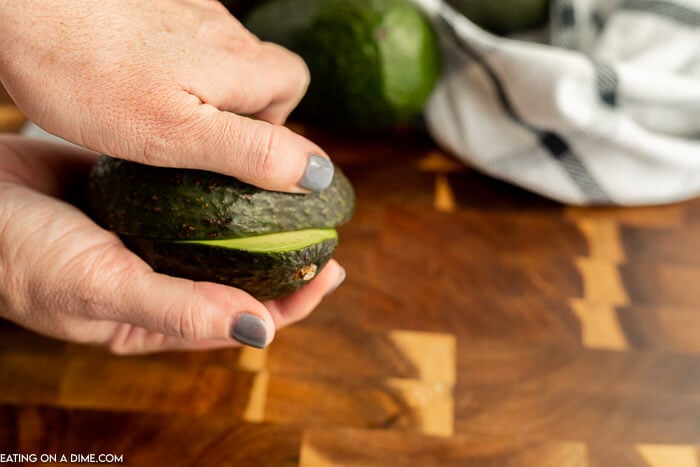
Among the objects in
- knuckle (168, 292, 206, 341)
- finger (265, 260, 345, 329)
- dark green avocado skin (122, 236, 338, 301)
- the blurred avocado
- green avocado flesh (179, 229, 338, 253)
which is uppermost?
the blurred avocado

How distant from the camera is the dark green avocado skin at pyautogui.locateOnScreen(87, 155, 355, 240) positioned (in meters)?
1.01

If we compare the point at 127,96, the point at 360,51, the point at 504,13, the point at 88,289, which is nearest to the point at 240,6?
the point at 360,51

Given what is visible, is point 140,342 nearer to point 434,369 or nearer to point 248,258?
point 248,258

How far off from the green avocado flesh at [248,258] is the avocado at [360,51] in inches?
20.0

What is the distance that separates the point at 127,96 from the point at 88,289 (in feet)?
0.93

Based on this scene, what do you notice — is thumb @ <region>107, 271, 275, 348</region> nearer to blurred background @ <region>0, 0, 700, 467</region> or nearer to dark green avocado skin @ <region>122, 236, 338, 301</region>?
dark green avocado skin @ <region>122, 236, 338, 301</region>

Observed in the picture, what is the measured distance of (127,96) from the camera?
0.96m

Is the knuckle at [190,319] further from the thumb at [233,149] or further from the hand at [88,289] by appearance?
the thumb at [233,149]

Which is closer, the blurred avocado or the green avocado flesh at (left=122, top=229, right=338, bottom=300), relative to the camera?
the green avocado flesh at (left=122, top=229, right=338, bottom=300)

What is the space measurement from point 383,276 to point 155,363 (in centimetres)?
48

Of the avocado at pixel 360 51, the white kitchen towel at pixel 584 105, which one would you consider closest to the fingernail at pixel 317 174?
the avocado at pixel 360 51

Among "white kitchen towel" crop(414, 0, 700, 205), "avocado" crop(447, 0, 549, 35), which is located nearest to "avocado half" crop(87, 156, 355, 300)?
"white kitchen towel" crop(414, 0, 700, 205)

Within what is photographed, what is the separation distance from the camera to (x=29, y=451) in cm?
120

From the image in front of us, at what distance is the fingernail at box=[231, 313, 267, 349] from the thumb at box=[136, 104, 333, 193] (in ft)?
0.63
